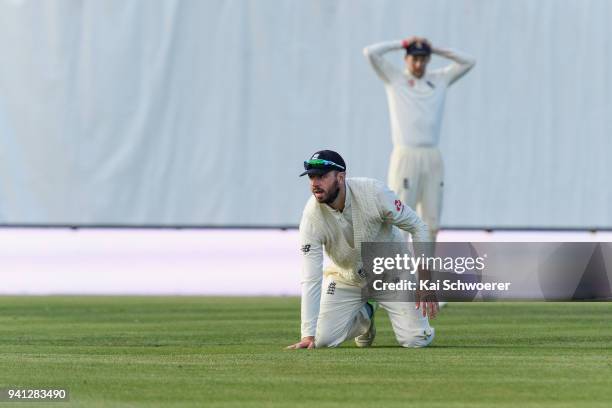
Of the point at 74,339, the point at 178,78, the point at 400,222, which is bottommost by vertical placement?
the point at 74,339

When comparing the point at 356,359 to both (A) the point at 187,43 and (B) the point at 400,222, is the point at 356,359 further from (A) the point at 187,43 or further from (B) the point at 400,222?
(A) the point at 187,43

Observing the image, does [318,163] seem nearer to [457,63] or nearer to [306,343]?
[306,343]

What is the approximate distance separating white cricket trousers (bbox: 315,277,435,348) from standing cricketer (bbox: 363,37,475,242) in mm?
3333

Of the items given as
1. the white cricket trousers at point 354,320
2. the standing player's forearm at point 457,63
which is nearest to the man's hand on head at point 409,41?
the standing player's forearm at point 457,63

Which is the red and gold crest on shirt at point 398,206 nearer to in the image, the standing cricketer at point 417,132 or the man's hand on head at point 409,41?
the standing cricketer at point 417,132

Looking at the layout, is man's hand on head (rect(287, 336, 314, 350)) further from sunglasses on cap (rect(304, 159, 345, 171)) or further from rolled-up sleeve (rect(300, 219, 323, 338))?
sunglasses on cap (rect(304, 159, 345, 171))

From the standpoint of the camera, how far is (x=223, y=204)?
13852 millimetres

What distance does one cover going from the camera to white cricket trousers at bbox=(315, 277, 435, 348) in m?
7.75

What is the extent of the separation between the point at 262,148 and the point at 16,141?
90.8 inches

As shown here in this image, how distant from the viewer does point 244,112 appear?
14.0m

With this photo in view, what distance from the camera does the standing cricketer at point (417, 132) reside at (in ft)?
36.8

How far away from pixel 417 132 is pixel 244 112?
3064mm

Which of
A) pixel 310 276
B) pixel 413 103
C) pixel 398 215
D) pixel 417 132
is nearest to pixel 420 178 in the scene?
pixel 417 132

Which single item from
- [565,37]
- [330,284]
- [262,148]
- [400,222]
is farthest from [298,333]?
[565,37]
